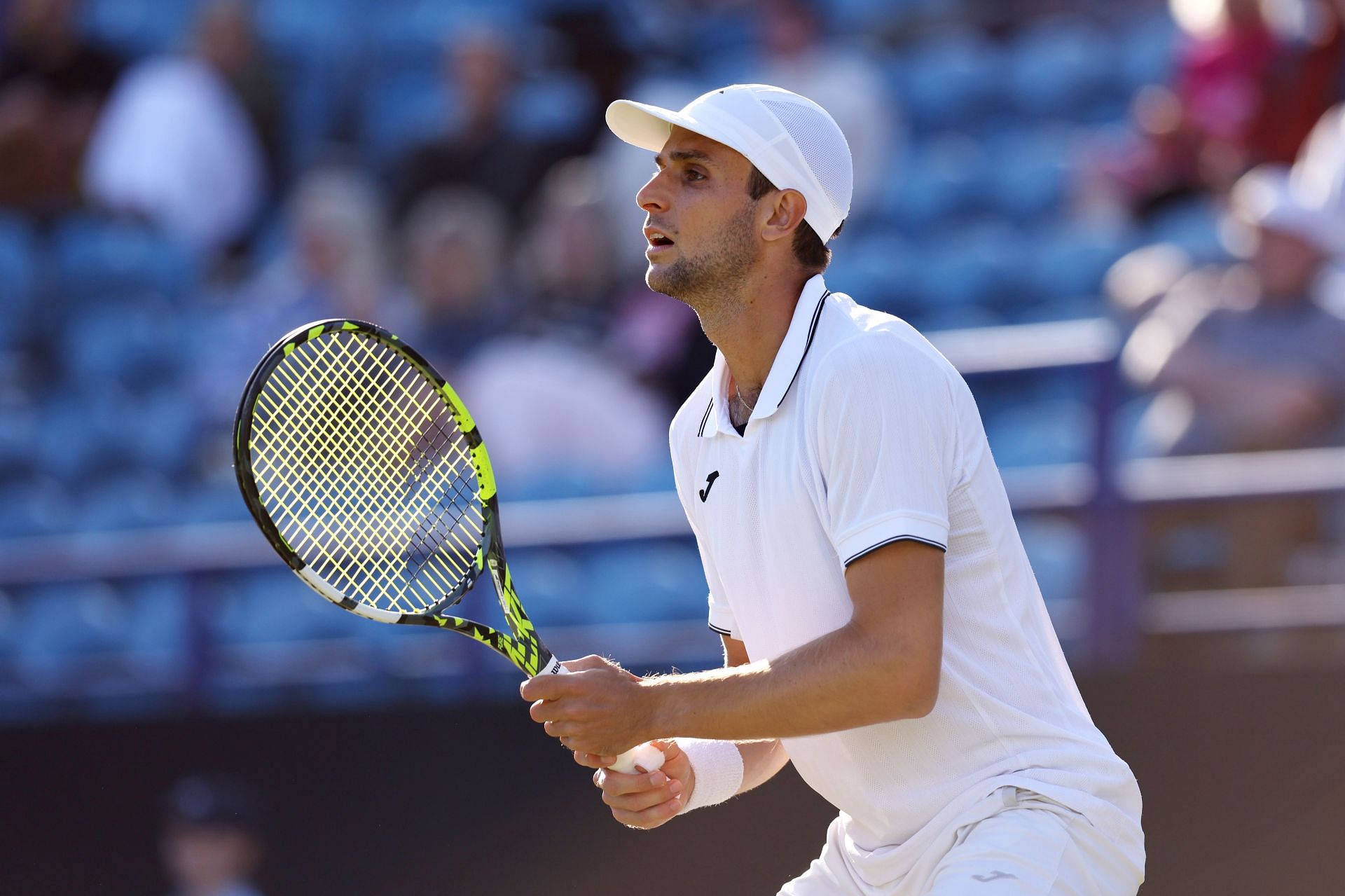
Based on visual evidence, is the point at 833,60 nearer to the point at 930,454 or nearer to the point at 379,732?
the point at 379,732

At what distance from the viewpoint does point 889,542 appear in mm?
2664

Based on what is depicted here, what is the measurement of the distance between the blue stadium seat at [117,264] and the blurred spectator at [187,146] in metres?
0.10

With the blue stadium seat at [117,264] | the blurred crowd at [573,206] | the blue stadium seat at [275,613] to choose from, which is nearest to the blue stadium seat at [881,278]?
the blurred crowd at [573,206]

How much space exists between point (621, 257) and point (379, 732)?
2.31 metres

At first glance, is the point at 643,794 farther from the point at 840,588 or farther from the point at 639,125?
the point at 639,125

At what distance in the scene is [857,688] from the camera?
2.66 m

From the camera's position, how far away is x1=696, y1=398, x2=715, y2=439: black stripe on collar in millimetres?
3125

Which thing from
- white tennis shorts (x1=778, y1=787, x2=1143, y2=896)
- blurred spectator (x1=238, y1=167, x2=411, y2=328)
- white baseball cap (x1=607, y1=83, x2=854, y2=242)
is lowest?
white tennis shorts (x1=778, y1=787, x2=1143, y2=896)

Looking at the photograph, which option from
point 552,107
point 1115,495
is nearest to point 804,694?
point 1115,495

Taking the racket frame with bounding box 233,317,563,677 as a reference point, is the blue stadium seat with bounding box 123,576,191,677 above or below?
below

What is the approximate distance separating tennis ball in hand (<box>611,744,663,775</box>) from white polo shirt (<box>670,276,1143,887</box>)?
0.90 ft

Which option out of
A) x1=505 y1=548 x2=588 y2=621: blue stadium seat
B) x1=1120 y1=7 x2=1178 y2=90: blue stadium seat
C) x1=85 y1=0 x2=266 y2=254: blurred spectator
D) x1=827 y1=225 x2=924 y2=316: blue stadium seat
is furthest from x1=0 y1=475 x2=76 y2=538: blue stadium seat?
x1=1120 y1=7 x2=1178 y2=90: blue stadium seat

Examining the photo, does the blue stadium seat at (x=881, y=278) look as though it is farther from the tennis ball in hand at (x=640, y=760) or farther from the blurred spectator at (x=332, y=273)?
the tennis ball in hand at (x=640, y=760)

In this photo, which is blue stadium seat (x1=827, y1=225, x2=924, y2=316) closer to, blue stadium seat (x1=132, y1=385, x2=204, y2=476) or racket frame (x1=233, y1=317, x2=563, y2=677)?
blue stadium seat (x1=132, y1=385, x2=204, y2=476)
